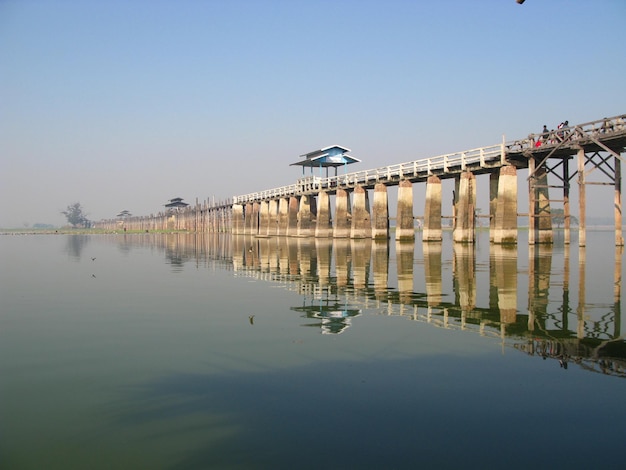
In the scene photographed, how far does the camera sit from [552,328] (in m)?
8.36

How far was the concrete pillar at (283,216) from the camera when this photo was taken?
64.9m

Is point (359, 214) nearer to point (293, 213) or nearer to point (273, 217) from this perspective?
point (293, 213)

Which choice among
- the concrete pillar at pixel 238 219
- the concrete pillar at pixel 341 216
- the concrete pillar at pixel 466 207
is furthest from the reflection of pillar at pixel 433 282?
the concrete pillar at pixel 238 219

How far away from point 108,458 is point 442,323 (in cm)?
627

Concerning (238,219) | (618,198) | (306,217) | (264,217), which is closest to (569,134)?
(618,198)

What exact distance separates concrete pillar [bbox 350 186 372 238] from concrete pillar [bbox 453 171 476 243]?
12339mm

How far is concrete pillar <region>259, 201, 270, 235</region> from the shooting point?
71.5m

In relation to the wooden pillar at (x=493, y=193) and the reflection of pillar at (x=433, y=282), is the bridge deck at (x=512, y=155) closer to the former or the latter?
the wooden pillar at (x=493, y=193)

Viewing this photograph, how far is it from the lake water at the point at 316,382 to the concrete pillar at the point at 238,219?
73990 millimetres

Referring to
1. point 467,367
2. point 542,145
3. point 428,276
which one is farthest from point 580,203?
point 467,367

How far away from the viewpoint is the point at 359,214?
46281 mm

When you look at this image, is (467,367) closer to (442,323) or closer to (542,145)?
(442,323)

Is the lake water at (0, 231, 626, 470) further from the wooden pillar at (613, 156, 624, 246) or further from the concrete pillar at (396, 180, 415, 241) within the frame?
the concrete pillar at (396, 180, 415, 241)

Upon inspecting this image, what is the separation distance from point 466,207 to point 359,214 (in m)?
13.1
